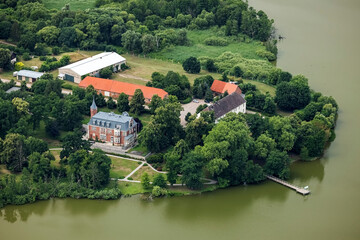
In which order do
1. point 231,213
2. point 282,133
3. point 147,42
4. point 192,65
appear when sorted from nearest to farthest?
1. point 231,213
2. point 282,133
3. point 192,65
4. point 147,42

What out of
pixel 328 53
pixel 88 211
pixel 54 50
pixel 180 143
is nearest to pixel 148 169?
pixel 180 143

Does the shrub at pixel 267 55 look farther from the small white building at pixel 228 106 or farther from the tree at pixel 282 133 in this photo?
the tree at pixel 282 133

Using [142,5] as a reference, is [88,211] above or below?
below

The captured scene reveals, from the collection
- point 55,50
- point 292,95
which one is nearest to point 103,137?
point 292,95

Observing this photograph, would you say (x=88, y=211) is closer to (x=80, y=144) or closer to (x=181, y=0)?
(x=80, y=144)

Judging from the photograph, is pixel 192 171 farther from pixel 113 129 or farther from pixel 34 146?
pixel 34 146

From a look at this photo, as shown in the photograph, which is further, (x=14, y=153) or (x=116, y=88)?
(x=116, y=88)

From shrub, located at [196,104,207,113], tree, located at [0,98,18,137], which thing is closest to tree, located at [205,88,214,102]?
shrub, located at [196,104,207,113]
